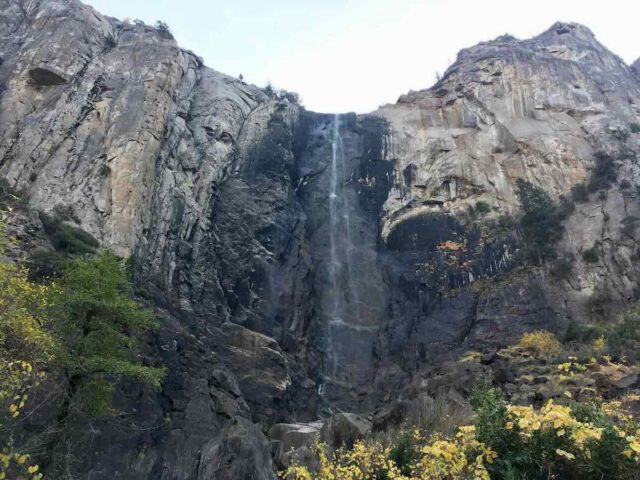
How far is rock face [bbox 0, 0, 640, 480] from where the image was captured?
3006 centimetres

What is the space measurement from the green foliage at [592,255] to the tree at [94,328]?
30.5 m

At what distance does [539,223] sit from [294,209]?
18.8 metres

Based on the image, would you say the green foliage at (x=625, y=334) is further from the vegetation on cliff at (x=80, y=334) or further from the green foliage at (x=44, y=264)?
the green foliage at (x=44, y=264)

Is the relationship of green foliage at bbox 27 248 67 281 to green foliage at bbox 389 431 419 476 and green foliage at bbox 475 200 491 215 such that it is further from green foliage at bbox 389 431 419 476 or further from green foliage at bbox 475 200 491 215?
green foliage at bbox 475 200 491 215

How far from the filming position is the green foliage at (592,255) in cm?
3609

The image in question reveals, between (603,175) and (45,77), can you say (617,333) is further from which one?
(45,77)

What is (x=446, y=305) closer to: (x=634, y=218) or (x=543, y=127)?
(x=634, y=218)

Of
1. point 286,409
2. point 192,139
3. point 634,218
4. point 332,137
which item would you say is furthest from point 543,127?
point 286,409

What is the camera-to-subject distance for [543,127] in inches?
1838

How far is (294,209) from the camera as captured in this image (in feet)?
139

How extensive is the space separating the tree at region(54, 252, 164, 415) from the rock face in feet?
17.6

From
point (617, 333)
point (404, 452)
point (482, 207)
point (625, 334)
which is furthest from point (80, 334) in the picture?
point (482, 207)

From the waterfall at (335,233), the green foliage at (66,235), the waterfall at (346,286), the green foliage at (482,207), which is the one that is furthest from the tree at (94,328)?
the green foliage at (482,207)

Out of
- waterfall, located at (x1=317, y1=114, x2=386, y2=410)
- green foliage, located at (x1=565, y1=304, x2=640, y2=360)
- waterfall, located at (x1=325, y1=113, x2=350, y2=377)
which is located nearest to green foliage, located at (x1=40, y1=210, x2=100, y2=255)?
waterfall, located at (x1=317, y1=114, x2=386, y2=410)
